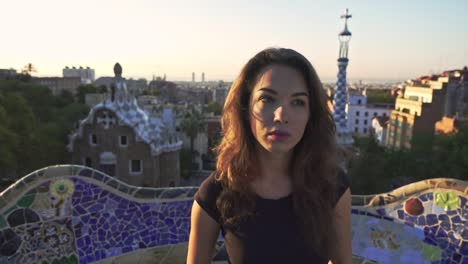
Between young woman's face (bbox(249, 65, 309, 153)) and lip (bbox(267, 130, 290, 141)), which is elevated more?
young woman's face (bbox(249, 65, 309, 153))

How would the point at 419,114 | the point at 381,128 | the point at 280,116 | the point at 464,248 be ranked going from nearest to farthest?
1. the point at 280,116
2. the point at 464,248
3. the point at 419,114
4. the point at 381,128

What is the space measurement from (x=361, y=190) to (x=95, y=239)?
401 inches

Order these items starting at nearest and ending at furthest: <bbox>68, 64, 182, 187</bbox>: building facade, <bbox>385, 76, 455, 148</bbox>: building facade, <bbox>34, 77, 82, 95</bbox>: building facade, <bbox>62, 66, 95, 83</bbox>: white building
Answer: <bbox>68, 64, 182, 187</bbox>: building facade
<bbox>385, 76, 455, 148</bbox>: building facade
<bbox>34, 77, 82, 95</bbox>: building facade
<bbox>62, 66, 95, 83</bbox>: white building

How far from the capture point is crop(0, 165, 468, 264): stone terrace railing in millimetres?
3305

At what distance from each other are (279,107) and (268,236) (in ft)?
1.51

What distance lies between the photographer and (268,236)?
138 centimetres

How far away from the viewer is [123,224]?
368cm

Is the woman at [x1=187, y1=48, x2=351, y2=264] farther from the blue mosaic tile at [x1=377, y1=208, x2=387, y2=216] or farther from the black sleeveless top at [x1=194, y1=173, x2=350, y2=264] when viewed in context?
the blue mosaic tile at [x1=377, y1=208, x2=387, y2=216]

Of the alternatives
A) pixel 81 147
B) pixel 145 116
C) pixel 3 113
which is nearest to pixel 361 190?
pixel 145 116

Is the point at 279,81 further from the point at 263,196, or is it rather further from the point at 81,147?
the point at 81,147

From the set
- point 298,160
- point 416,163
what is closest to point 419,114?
point 416,163

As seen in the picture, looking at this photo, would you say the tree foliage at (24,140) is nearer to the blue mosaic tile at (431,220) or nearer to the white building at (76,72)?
the blue mosaic tile at (431,220)

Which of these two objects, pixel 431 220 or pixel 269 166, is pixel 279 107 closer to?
pixel 269 166

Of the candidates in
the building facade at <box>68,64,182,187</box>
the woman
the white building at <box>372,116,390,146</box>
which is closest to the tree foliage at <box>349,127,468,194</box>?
the building facade at <box>68,64,182,187</box>
